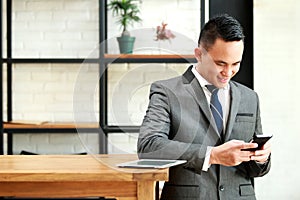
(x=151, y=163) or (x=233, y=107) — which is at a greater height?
(x=233, y=107)

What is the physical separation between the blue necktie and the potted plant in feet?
7.30

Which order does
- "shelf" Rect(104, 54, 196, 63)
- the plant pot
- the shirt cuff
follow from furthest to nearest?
"shelf" Rect(104, 54, 196, 63)
the plant pot
the shirt cuff

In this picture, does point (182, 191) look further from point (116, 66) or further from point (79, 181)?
point (116, 66)

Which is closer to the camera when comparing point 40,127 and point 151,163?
point 151,163

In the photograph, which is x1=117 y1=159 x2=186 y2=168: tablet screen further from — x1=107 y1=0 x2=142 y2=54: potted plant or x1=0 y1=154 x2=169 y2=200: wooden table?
x1=107 y1=0 x2=142 y2=54: potted plant

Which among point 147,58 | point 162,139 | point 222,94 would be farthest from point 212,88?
point 147,58

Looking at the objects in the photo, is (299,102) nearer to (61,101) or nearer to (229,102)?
(61,101)

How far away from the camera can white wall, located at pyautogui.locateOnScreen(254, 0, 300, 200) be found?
4656 mm

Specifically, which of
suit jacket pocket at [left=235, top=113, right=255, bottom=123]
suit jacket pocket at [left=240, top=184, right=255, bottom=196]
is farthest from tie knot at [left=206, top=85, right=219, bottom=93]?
suit jacket pocket at [left=240, top=184, right=255, bottom=196]

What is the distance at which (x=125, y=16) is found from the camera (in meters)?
4.80

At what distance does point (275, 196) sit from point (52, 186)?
2.75 meters

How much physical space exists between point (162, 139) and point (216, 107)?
0.25 meters

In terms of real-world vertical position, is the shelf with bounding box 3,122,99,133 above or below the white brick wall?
below

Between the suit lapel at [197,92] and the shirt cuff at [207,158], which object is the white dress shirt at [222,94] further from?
the shirt cuff at [207,158]
